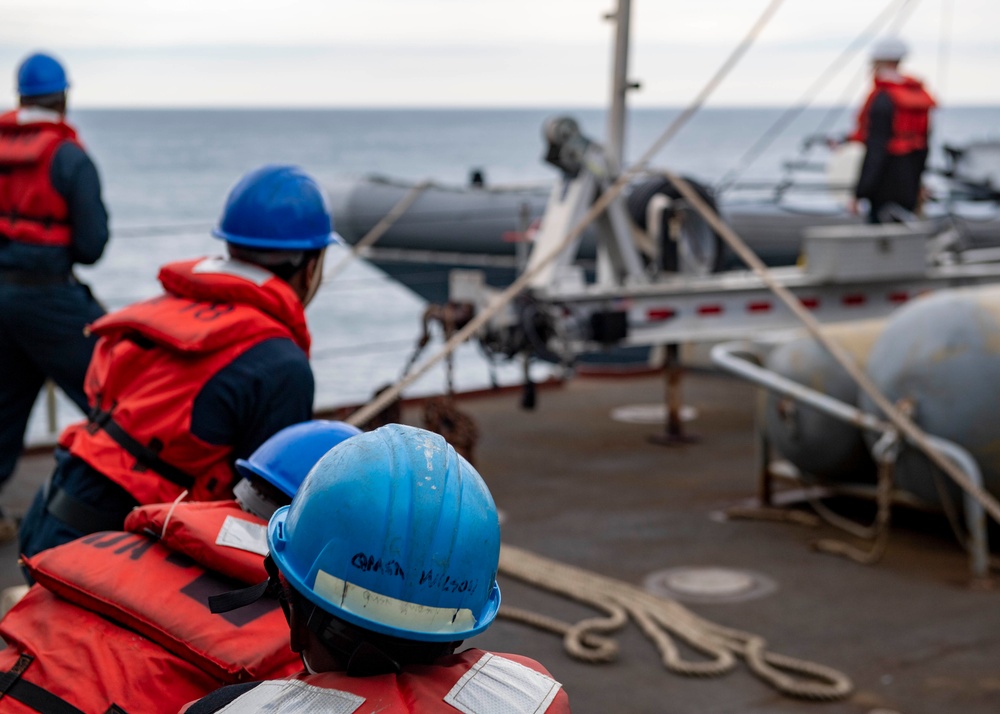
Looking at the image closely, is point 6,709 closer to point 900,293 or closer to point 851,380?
point 851,380

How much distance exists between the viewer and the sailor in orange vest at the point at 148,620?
183cm

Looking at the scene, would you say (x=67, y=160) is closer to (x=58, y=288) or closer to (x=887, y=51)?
(x=58, y=288)

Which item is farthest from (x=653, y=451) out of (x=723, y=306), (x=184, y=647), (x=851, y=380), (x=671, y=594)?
(x=184, y=647)

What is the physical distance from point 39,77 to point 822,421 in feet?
11.8

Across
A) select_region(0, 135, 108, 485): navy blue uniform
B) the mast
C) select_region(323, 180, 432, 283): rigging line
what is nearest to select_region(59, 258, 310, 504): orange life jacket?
select_region(0, 135, 108, 485): navy blue uniform

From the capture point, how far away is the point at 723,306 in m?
7.46

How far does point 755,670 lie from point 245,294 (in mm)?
2356

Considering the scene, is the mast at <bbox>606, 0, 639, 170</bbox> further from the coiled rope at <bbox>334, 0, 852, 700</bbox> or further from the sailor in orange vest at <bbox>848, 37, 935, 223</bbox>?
the coiled rope at <bbox>334, 0, 852, 700</bbox>

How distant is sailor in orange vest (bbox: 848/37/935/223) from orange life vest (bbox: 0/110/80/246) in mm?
5526

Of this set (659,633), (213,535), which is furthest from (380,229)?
(213,535)

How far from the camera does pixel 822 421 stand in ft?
19.3

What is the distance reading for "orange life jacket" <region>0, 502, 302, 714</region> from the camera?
183 centimetres

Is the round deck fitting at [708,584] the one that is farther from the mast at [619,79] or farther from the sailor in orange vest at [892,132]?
the sailor in orange vest at [892,132]

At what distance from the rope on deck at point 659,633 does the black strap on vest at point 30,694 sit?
267 centimetres
